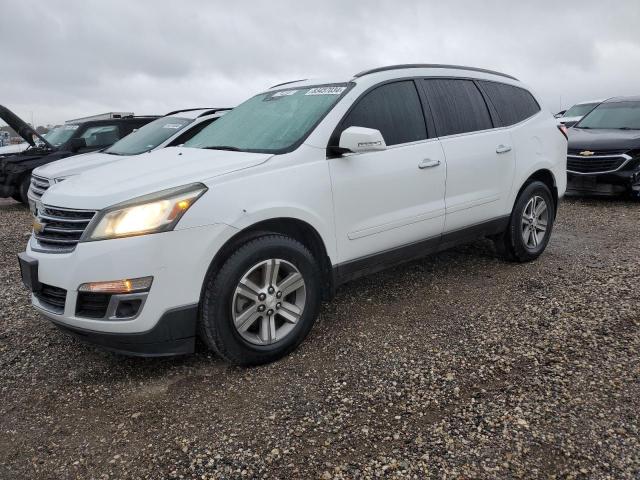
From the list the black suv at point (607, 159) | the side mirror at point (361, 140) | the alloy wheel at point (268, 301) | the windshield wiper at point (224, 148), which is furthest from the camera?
the black suv at point (607, 159)

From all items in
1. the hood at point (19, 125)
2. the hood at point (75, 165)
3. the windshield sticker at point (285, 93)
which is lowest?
the hood at point (75, 165)

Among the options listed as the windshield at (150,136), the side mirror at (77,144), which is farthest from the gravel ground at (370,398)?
the side mirror at (77,144)

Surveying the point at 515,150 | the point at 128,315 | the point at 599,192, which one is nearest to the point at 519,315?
the point at 515,150

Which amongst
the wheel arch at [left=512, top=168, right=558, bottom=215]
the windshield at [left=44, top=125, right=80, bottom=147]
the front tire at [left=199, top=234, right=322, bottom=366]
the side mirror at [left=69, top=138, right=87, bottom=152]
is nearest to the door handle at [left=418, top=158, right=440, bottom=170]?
the front tire at [left=199, top=234, right=322, bottom=366]

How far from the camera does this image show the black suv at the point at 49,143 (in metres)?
9.03

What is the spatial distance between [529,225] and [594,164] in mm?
4248

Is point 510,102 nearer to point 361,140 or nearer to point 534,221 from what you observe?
point 534,221

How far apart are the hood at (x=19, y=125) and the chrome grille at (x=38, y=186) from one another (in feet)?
9.49

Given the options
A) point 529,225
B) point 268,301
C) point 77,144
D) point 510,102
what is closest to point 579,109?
point 510,102

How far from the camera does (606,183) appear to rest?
811 cm

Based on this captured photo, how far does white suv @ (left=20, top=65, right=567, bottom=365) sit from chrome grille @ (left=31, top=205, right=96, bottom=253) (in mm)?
11

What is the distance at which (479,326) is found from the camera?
3539 millimetres

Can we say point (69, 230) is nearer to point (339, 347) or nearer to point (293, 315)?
point (293, 315)

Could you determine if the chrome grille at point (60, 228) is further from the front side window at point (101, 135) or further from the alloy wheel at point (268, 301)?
the front side window at point (101, 135)
